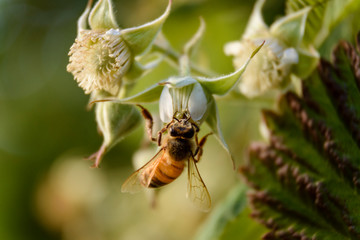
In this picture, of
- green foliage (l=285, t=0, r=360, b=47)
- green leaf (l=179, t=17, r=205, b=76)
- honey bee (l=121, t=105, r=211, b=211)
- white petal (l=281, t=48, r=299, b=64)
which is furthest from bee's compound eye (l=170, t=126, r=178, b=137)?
green foliage (l=285, t=0, r=360, b=47)

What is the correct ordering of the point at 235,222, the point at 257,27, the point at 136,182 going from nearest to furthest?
the point at 136,182 < the point at 257,27 < the point at 235,222

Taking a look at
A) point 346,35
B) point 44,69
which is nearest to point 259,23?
point 346,35

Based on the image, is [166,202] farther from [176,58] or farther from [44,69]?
[44,69]

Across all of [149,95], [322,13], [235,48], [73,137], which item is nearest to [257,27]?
[235,48]

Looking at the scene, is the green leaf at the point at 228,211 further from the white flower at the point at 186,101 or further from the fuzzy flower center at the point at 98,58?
the fuzzy flower center at the point at 98,58

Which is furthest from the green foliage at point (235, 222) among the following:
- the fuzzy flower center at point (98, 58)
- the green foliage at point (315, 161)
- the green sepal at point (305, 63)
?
the fuzzy flower center at point (98, 58)

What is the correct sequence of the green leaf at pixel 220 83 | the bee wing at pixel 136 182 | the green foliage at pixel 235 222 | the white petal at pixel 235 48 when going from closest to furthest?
the green leaf at pixel 220 83 < the bee wing at pixel 136 182 < the white petal at pixel 235 48 < the green foliage at pixel 235 222

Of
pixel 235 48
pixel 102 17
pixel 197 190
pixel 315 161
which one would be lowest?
pixel 315 161

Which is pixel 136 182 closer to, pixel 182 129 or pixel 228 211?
pixel 182 129
